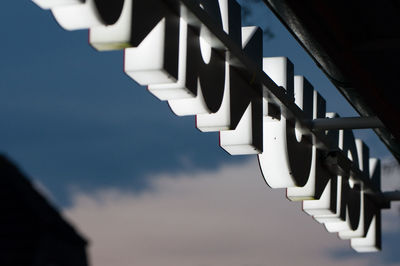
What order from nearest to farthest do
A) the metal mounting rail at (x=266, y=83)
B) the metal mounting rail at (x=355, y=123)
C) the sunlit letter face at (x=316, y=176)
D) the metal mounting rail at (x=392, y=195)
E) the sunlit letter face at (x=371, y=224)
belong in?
the metal mounting rail at (x=266, y=83) → the metal mounting rail at (x=355, y=123) → the sunlit letter face at (x=316, y=176) → the sunlit letter face at (x=371, y=224) → the metal mounting rail at (x=392, y=195)

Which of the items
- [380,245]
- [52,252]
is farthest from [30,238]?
[380,245]

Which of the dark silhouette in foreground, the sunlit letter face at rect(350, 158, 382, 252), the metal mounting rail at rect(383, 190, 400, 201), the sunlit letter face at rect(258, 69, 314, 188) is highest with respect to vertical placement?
the sunlit letter face at rect(258, 69, 314, 188)

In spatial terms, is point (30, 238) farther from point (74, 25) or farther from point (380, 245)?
point (74, 25)

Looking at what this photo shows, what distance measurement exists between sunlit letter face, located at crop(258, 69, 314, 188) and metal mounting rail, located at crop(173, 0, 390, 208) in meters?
0.08

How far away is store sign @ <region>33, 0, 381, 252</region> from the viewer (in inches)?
113

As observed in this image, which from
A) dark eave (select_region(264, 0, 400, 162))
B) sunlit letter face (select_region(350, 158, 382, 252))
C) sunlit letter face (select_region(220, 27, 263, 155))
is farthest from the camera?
sunlit letter face (select_region(350, 158, 382, 252))

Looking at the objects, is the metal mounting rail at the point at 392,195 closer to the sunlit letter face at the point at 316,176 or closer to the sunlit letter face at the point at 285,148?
the sunlit letter face at the point at 316,176

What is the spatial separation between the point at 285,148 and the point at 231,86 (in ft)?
3.00

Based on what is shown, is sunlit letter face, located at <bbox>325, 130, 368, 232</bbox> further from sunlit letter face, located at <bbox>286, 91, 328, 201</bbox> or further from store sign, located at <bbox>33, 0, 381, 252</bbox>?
sunlit letter face, located at <bbox>286, 91, 328, 201</bbox>

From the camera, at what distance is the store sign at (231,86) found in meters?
2.86

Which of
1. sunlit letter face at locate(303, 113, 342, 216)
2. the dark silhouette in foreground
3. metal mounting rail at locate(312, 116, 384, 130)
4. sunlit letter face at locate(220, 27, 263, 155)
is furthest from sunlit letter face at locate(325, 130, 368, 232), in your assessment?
the dark silhouette in foreground

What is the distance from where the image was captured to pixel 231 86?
3.86 m

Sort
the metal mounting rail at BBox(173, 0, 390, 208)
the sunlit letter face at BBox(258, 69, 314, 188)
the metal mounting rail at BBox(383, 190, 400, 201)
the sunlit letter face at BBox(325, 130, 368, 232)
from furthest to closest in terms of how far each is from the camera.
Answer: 1. the metal mounting rail at BBox(383, 190, 400, 201)
2. the sunlit letter face at BBox(325, 130, 368, 232)
3. the sunlit letter face at BBox(258, 69, 314, 188)
4. the metal mounting rail at BBox(173, 0, 390, 208)

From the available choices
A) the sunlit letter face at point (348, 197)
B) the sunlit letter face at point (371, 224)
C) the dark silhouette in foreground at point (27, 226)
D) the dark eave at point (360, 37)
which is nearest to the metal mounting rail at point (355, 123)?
the dark eave at point (360, 37)
